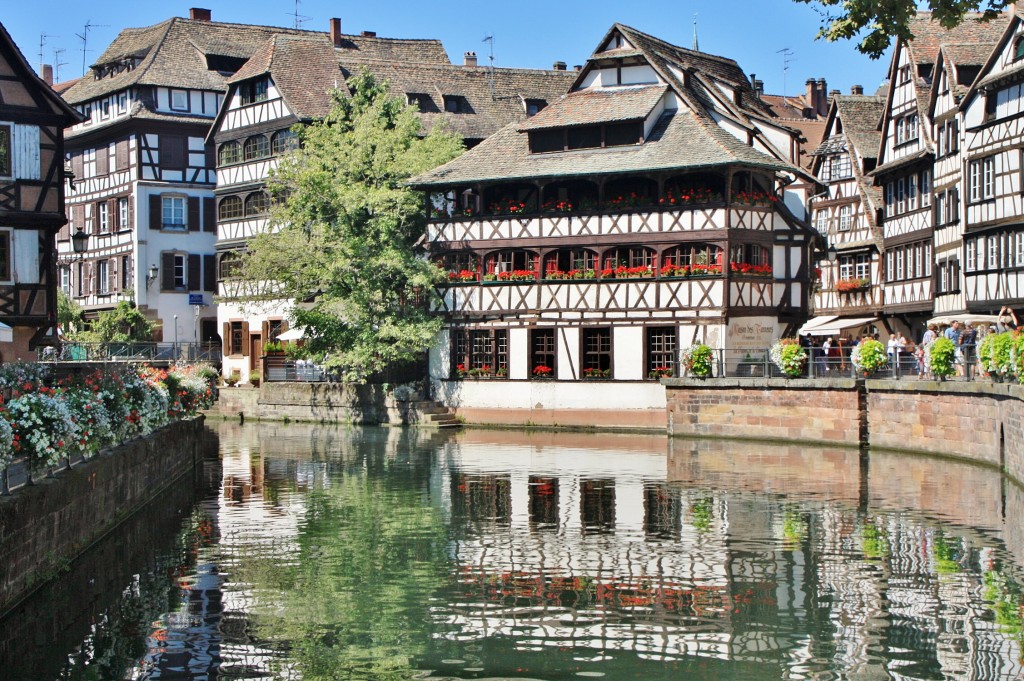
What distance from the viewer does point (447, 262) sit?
Answer: 5119 cm

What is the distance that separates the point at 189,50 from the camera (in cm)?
6962

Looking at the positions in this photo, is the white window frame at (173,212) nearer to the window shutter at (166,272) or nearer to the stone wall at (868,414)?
the window shutter at (166,272)

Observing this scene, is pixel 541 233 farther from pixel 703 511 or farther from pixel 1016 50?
pixel 703 511

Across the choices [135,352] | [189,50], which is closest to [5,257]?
[135,352]

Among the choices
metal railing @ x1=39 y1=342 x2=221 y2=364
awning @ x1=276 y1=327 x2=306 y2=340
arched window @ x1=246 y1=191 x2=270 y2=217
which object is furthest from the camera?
arched window @ x1=246 y1=191 x2=270 y2=217

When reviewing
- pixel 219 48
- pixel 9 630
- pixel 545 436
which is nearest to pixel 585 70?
pixel 545 436

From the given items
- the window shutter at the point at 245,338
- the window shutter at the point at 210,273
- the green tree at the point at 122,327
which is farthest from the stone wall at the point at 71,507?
the window shutter at the point at 210,273

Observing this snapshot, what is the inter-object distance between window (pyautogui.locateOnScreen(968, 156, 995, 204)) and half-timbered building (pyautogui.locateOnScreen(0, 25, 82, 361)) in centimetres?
2720

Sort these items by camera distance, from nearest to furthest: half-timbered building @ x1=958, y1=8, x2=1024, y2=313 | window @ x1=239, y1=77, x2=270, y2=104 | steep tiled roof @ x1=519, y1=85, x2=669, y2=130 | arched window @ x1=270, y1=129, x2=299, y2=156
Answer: half-timbered building @ x1=958, y1=8, x2=1024, y2=313, steep tiled roof @ x1=519, y1=85, x2=669, y2=130, arched window @ x1=270, y1=129, x2=299, y2=156, window @ x1=239, y1=77, x2=270, y2=104

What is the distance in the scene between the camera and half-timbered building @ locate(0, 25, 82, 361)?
131 ft

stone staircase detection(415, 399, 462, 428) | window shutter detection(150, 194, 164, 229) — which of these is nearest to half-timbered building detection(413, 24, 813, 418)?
stone staircase detection(415, 399, 462, 428)

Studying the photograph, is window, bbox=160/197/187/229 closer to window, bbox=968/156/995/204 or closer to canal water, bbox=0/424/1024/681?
window, bbox=968/156/995/204

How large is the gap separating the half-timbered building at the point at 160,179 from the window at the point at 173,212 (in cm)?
5

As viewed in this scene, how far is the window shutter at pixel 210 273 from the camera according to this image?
67250 millimetres
